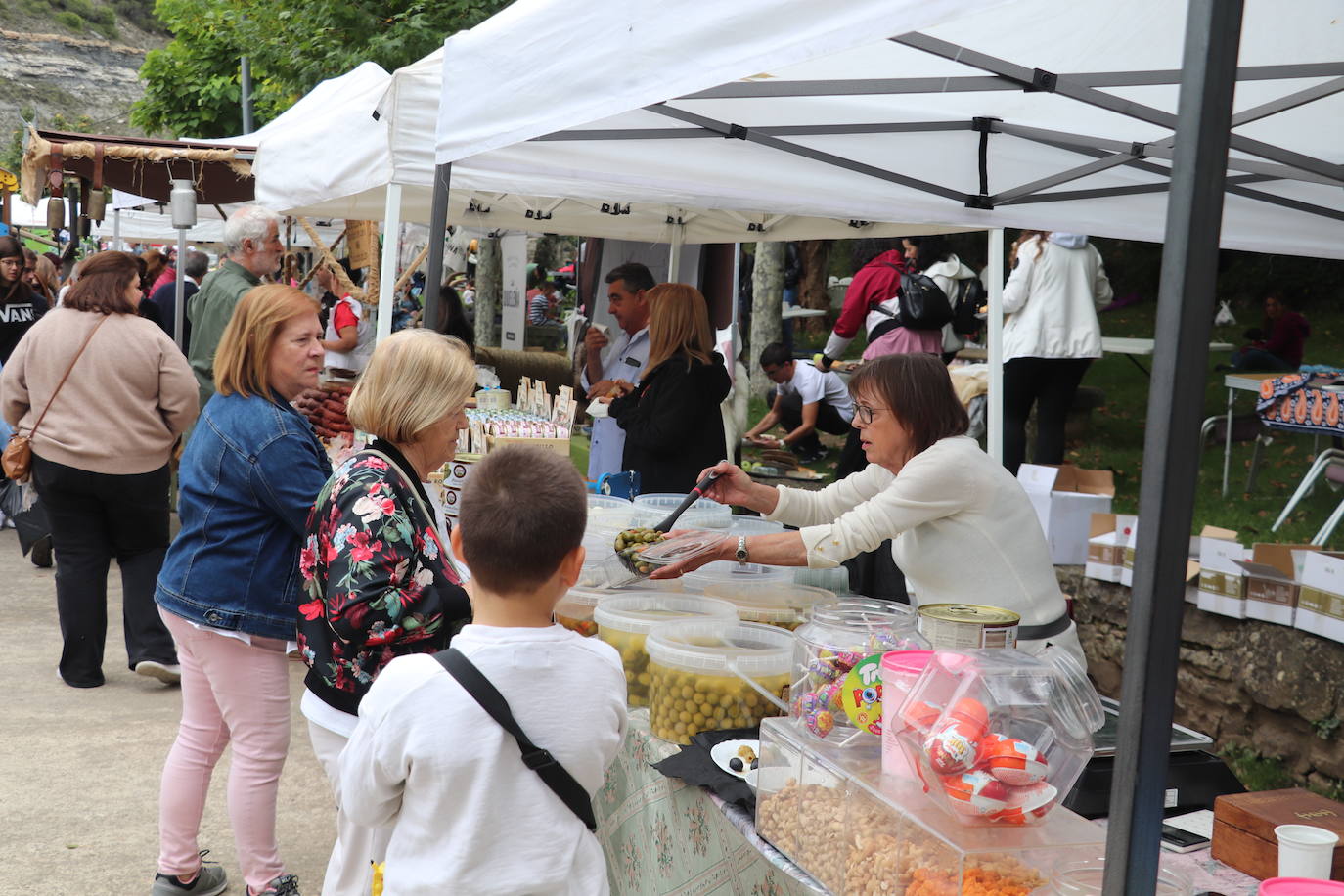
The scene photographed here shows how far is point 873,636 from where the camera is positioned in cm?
216

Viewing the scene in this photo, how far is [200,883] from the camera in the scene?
130 inches

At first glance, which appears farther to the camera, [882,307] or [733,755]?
[882,307]

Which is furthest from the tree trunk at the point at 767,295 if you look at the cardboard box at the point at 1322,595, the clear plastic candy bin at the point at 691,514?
the clear plastic candy bin at the point at 691,514

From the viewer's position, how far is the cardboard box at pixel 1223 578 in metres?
4.45

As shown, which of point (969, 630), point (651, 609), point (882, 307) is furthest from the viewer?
point (882, 307)

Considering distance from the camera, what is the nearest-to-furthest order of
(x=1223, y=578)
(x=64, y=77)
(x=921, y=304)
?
1. (x=1223, y=578)
2. (x=921, y=304)
3. (x=64, y=77)

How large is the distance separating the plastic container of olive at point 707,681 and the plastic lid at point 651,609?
16 cm

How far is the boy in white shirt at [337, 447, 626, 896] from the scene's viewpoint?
164 cm

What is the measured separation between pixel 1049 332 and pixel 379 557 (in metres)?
5.24

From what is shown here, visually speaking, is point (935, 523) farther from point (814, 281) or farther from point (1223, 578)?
point (814, 281)

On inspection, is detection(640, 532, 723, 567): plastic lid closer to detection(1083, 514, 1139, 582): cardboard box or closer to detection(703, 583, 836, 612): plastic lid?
detection(703, 583, 836, 612): plastic lid

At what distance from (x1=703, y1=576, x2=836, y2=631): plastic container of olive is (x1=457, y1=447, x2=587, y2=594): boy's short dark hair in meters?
1.10

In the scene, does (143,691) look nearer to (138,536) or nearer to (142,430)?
(138,536)

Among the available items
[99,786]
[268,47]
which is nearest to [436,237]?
[99,786]
